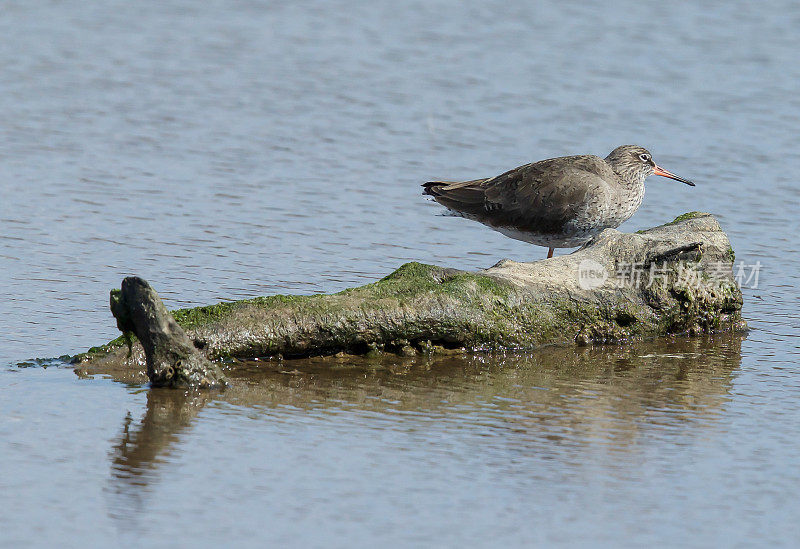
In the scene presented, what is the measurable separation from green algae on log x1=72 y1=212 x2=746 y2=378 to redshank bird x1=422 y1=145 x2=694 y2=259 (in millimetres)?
620

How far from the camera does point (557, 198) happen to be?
32.9 ft

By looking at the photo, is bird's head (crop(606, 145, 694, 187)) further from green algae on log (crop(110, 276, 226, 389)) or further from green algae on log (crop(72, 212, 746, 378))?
green algae on log (crop(110, 276, 226, 389))

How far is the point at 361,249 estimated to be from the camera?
10.9 metres

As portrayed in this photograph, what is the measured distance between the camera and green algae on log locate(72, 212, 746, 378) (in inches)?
315

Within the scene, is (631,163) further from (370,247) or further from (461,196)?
(370,247)

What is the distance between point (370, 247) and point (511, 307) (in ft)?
8.59

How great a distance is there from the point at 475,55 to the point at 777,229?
7.86 meters

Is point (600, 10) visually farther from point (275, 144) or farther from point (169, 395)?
point (169, 395)

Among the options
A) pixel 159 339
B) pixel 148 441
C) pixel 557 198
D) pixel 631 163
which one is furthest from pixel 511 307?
pixel 148 441

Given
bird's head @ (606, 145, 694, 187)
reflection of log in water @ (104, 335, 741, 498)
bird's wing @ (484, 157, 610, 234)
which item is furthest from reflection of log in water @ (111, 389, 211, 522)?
bird's head @ (606, 145, 694, 187)

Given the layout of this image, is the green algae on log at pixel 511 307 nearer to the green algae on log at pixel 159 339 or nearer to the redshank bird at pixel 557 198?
the green algae on log at pixel 159 339

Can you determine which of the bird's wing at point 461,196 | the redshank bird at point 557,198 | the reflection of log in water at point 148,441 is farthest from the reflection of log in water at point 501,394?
the bird's wing at point 461,196

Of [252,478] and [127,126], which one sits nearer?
[252,478]

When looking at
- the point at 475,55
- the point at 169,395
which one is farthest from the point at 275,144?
the point at 169,395
